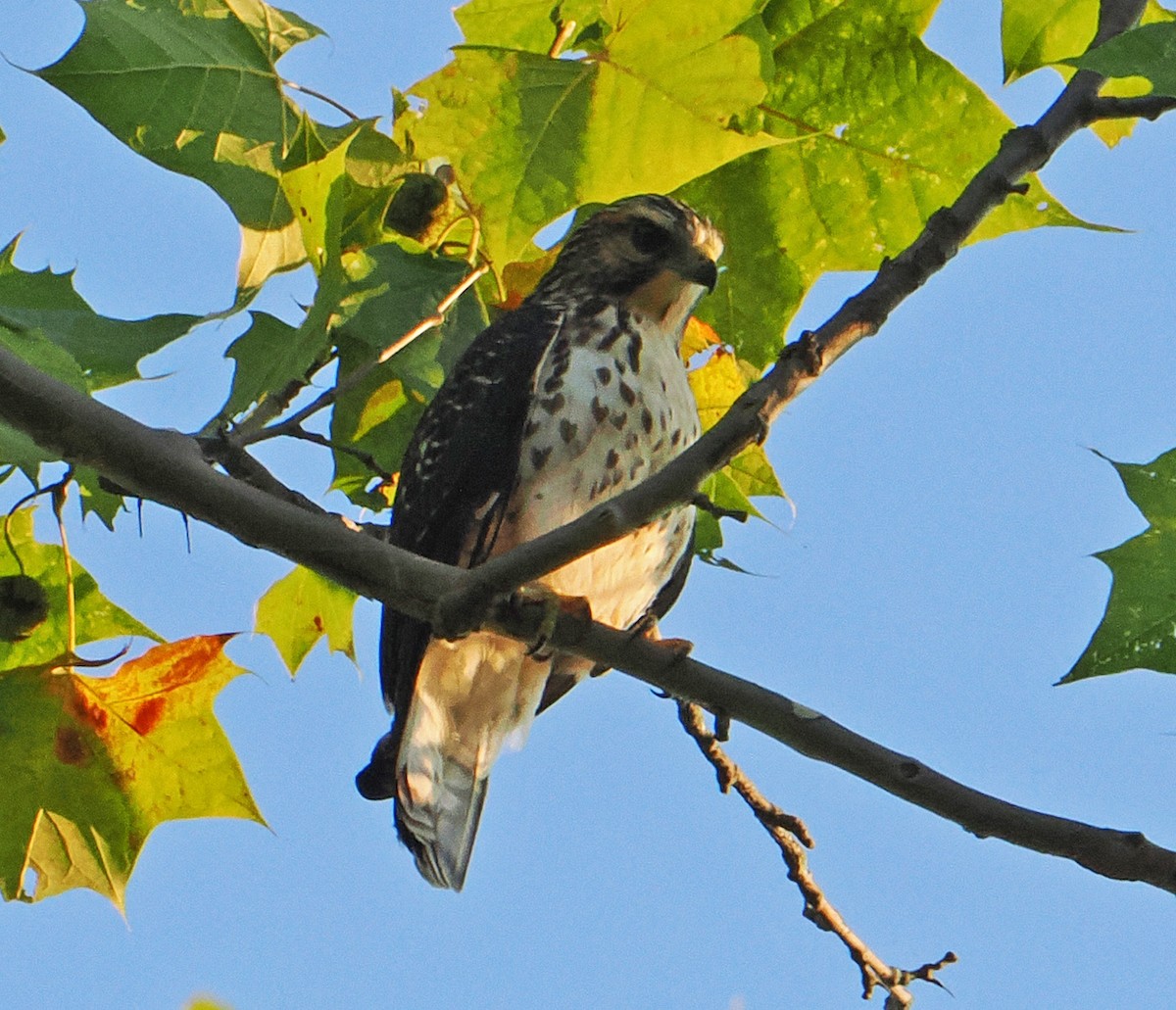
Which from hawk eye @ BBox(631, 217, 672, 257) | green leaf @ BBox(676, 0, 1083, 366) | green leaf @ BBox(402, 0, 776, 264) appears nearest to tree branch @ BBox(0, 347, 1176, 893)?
green leaf @ BBox(402, 0, 776, 264)

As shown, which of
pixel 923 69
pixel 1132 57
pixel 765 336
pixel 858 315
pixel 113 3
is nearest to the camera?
pixel 1132 57

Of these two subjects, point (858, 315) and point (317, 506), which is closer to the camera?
point (858, 315)

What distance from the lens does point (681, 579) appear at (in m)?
5.10

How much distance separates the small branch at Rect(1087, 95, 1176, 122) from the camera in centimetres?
288

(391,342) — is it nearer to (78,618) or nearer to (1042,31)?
(78,618)

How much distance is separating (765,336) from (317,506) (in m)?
1.22

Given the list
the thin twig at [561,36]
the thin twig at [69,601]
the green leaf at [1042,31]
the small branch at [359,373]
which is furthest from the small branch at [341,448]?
the green leaf at [1042,31]

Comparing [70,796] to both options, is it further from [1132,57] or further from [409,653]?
[1132,57]

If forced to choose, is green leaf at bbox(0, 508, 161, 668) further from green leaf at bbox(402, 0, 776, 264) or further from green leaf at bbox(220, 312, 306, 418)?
green leaf at bbox(402, 0, 776, 264)

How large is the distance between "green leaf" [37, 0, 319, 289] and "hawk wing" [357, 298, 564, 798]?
31.8 inches

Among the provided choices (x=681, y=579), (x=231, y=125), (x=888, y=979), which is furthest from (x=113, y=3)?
(x=888, y=979)

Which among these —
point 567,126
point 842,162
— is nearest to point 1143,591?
point 567,126

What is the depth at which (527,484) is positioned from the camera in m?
4.36

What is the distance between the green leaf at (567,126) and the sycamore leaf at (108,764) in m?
1.26
